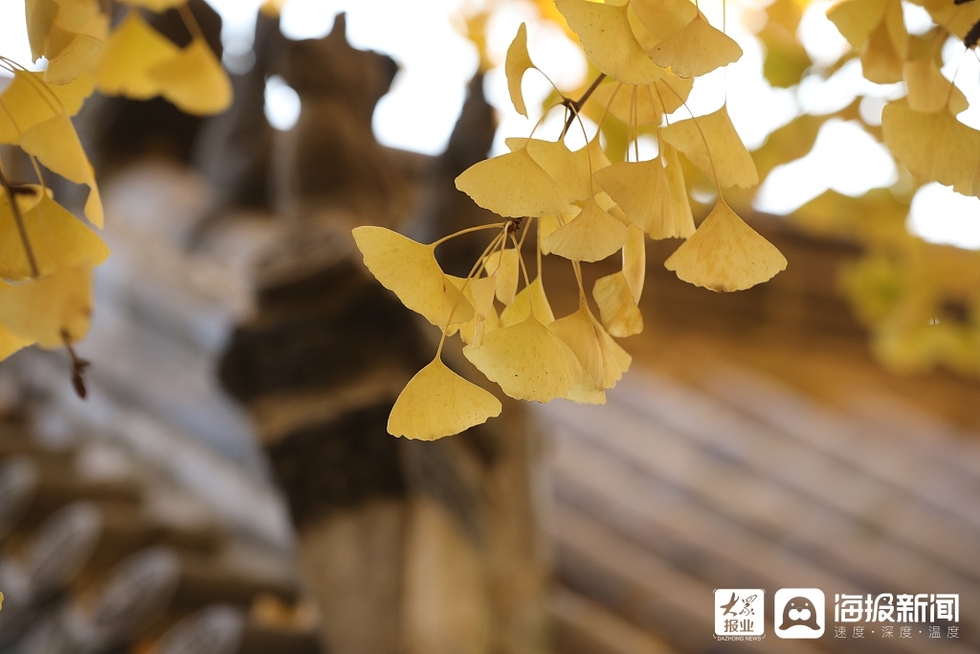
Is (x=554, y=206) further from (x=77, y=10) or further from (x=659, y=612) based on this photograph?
(x=659, y=612)

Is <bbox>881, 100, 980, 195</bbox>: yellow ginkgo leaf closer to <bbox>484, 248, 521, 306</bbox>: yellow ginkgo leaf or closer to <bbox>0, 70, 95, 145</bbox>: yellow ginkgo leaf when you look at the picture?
<bbox>484, 248, 521, 306</bbox>: yellow ginkgo leaf

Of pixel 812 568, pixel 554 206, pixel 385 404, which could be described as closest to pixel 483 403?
pixel 554 206

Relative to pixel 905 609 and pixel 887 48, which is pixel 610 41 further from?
pixel 905 609

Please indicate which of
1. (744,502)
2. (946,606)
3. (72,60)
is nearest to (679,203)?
(72,60)

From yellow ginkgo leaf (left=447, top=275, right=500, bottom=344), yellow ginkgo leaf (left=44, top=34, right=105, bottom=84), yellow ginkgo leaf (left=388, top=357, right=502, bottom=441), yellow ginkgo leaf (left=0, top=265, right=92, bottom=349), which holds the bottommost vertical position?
yellow ginkgo leaf (left=388, top=357, right=502, bottom=441)

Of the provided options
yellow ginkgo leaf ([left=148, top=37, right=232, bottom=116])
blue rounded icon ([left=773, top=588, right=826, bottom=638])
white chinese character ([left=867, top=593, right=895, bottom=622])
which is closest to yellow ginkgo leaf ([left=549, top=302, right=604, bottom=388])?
yellow ginkgo leaf ([left=148, top=37, right=232, bottom=116])

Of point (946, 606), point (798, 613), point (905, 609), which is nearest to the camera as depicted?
point (798, 613)

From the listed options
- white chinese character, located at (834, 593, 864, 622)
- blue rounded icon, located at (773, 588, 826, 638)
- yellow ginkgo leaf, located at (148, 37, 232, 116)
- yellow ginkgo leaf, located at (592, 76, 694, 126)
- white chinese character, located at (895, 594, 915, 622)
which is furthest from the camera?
white chinese character, located at (834, 593, 864, 622)
